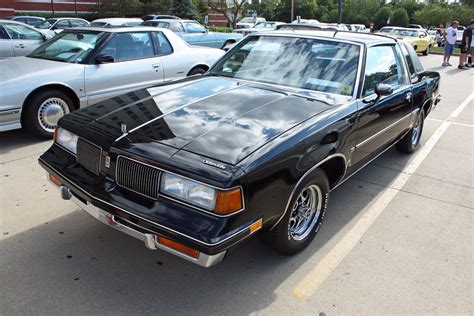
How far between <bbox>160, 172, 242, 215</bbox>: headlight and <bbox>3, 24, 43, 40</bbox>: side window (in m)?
10.0

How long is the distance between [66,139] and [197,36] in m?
11.9

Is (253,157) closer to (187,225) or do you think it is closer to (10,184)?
(187,225)

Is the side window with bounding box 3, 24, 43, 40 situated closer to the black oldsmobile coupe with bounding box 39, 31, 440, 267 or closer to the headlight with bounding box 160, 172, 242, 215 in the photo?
the black oldsmobile coupe with bounding box 39, 31, 440, 267

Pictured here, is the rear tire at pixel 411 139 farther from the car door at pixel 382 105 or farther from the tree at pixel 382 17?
the tree at pixel 382 17

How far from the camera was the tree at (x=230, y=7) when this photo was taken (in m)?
38.4

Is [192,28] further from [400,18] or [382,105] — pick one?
[400,18]

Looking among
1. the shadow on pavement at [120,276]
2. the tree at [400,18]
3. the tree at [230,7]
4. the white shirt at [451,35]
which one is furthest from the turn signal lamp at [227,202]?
the tree at [400,18]

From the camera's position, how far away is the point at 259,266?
301cm

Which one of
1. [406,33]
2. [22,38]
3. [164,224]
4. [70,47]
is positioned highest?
[406,33]

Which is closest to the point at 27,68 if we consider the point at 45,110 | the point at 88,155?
the point at 45,110

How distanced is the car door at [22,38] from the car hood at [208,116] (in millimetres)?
8287

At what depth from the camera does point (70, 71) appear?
568 cm

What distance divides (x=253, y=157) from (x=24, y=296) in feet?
5.74

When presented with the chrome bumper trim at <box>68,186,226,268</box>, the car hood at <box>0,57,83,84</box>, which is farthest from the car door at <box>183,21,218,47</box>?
the chrome bumper trim at <box>68,186,226,268</box>
